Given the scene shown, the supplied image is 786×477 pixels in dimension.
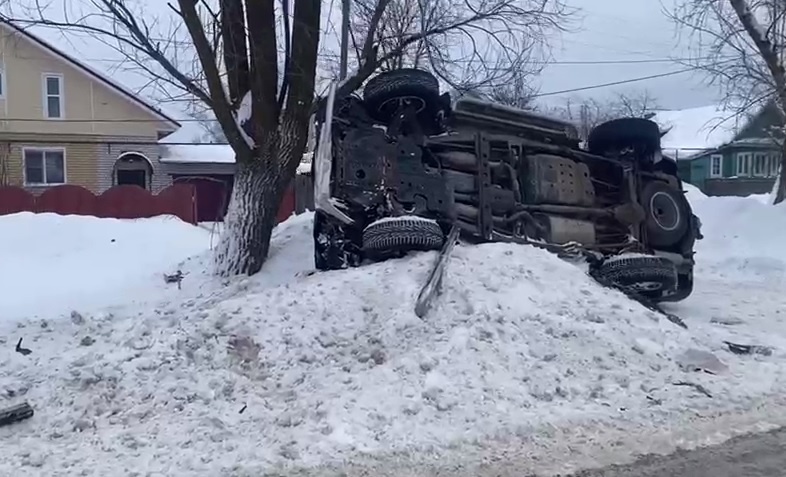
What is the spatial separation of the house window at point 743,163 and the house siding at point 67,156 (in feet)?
112

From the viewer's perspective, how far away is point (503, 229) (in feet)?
28.8

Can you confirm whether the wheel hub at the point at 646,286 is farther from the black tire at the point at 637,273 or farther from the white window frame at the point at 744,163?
the white window frame at the point at 744,163

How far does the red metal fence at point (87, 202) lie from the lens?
23.3 m

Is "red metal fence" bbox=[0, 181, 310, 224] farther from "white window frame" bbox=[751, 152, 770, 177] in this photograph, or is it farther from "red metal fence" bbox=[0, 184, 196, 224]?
"white window frame" bbox=[751, 152, 770, 177]

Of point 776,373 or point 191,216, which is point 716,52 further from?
point 191,216

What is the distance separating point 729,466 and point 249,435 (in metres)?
2.66

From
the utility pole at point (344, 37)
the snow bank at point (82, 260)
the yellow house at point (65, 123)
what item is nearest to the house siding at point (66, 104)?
the yellow house at point (65, 123)

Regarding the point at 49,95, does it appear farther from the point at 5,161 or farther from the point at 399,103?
the point at 399,103

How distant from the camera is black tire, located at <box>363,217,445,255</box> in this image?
7.27 m

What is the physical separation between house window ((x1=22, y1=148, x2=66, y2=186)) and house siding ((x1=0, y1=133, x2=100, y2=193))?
0.19 m

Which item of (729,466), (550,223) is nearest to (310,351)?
(729,466)

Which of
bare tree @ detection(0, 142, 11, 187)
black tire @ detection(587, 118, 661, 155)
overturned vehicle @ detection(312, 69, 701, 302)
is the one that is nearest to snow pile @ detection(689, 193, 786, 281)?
overturned vehicle @ detection(312, 69, 701, 302)

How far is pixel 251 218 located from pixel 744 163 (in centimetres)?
4333

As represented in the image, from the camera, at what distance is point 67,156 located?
3141cm
